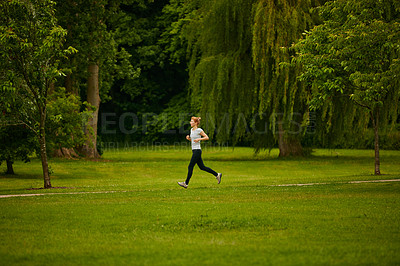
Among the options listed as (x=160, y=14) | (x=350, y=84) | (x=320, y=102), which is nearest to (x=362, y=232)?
(x=320, y=102)

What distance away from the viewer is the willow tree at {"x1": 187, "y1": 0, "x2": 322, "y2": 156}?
94.7 ft

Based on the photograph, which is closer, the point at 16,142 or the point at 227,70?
the point at 16,142

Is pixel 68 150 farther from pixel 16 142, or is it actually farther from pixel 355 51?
pixel 355 51

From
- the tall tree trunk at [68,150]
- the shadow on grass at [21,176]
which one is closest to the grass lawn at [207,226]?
the shadow on grass at [21,176]

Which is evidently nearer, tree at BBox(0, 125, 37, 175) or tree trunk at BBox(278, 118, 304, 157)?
tree at BBox(0, 125, 37, 175)

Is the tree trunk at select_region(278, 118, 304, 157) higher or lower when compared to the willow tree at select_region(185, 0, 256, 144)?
lower

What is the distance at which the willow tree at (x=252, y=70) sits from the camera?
94.7 feet

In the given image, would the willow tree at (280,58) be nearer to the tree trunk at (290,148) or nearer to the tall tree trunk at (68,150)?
the tree trunk at (290,148)

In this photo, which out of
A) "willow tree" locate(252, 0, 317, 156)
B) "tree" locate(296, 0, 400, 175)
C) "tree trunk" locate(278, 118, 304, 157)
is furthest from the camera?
"tree trunk" locate(278, 118, 304, 157)

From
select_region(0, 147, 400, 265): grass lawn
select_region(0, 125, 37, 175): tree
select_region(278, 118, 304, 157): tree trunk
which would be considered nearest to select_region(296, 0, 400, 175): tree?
select_region(0, 147, 400, 265): grass lawn

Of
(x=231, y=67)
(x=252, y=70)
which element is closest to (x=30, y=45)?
(x=231, y=67)

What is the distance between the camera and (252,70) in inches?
1209

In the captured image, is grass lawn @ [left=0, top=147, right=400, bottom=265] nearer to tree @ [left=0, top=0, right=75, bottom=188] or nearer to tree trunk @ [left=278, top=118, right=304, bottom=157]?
tree @ [left=0, top=0, right=75, bottom=188]

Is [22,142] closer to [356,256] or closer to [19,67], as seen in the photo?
[19,67]
